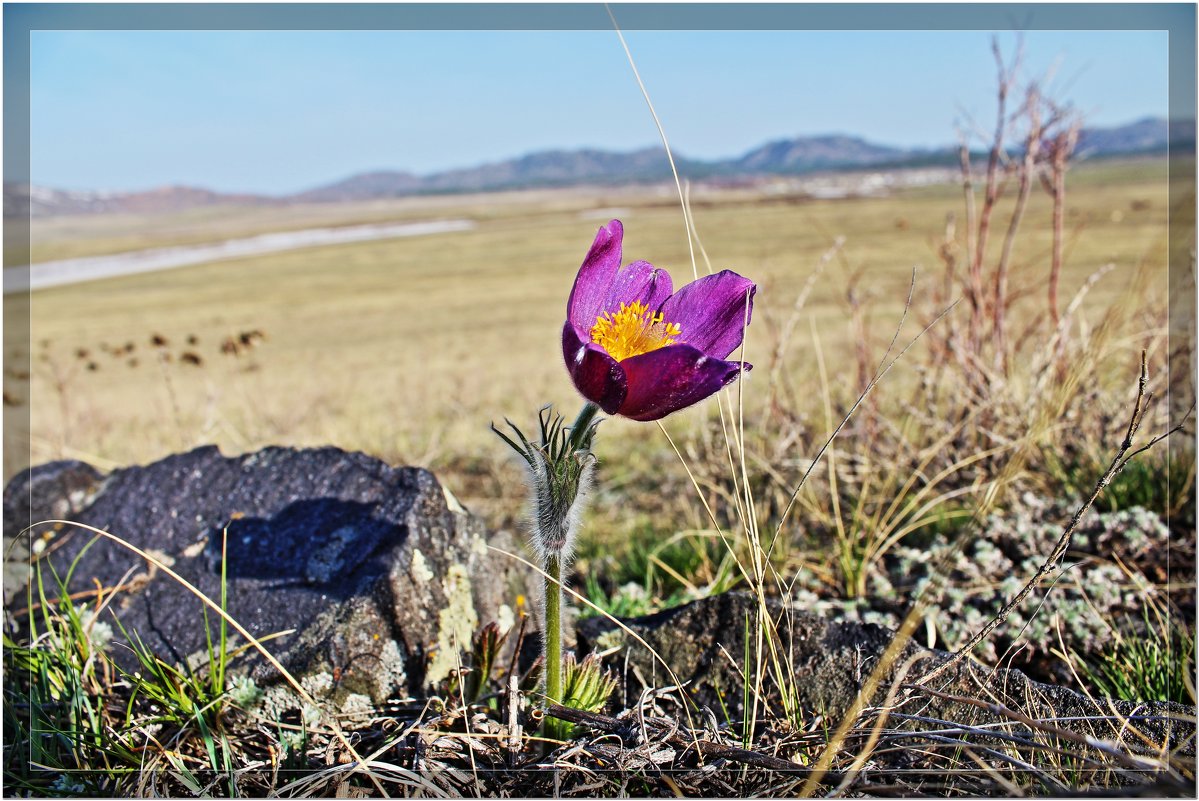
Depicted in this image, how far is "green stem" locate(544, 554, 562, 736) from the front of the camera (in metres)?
1.82

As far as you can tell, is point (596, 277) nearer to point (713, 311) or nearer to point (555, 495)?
point (713, 311)

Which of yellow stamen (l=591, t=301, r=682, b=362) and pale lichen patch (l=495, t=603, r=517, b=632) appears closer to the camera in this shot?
yellow stamen (l=591, t=301, r=682, b=362)

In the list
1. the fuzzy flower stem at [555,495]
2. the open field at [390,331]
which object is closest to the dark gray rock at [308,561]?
the fuzzy flower stem at [555,495]

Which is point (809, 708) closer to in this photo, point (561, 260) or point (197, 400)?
point (197, 400)

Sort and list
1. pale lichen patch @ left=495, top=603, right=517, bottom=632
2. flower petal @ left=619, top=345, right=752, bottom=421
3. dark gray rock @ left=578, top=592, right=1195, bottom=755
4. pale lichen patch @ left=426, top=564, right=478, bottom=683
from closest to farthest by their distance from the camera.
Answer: flower petal @ left=619, top=345, right=752, bottom=421 < dark gray rock @ left=578, top=592, right=1195, bottom=755 < pale lichen patch @ left=426, top=564, right=478, bottom=683 < pale lichen patch @ left=495, top=603, right=517, bottom=632

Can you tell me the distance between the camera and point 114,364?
41.1 ft

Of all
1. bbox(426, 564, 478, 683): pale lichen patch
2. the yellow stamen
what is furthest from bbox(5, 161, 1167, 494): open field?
the yellow stamen

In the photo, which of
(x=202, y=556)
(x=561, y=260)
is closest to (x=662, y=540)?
(x=202, y=556)

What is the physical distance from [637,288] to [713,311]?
163 mm

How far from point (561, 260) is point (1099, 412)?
79.1ft

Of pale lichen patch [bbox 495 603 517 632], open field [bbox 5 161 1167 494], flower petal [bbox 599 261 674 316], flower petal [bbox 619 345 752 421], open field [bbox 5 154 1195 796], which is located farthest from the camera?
open field [bbox 5 161 1167 494]

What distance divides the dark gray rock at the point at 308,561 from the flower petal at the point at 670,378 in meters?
0.99

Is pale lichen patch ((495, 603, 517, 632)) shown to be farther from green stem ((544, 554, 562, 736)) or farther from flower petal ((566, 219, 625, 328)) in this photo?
flower petal ((566, 219, 625, 328))

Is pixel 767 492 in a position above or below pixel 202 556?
below
